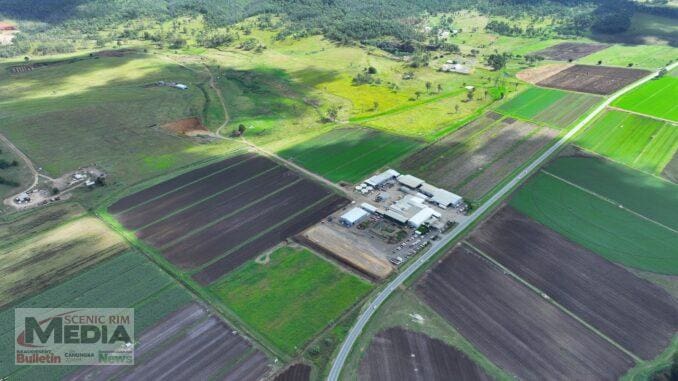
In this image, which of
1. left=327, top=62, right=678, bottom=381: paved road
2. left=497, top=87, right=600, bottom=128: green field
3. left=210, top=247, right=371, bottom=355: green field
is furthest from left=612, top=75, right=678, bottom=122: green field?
left=210, top=247, right=371, bottom=355: green field

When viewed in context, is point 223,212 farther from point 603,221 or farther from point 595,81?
point 595,81

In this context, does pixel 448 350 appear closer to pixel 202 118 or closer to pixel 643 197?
pixel 643 197

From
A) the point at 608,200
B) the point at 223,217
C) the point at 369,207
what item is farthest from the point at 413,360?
the point at 608,200

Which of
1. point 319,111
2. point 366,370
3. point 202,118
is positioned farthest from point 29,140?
point 366,370

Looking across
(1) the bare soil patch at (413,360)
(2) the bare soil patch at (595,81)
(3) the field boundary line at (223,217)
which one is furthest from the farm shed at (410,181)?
(2) the bare soil patch at (595,81)

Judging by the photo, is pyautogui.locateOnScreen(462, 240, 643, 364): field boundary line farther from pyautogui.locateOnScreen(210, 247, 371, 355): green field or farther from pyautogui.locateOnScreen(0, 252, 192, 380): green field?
pyautogui.locateOnScreen(0, 252, 192, 380): green field
